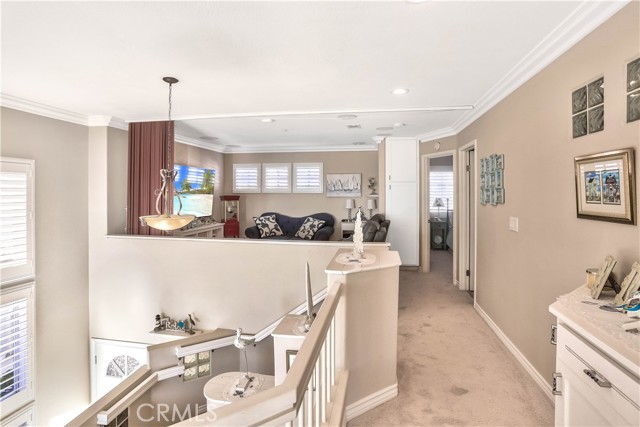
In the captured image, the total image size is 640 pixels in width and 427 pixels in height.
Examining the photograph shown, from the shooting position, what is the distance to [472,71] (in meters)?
2.79

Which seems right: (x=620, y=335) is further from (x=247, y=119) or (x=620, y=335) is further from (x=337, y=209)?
(x=337, y=209)

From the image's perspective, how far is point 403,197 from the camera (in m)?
5.82

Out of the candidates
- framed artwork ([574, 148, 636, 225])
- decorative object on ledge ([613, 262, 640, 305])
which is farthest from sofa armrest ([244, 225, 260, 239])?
decorative object on ledge ([613, 262, 640, 305])

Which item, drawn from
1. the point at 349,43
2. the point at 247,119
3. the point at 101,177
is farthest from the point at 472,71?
the point at 101,177

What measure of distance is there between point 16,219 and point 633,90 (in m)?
5.35

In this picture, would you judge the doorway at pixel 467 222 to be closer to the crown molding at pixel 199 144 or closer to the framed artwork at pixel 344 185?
the framed artwork at pixel 344 185

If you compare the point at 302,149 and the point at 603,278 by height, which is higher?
the point at 302,149

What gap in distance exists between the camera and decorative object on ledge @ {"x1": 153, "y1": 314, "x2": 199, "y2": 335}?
177 inches

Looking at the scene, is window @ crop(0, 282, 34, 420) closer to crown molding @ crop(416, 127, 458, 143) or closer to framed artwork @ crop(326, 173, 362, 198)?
framed artwork @ crop(326, 173, 362, 198)

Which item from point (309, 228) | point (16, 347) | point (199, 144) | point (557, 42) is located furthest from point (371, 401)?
point (199, 144)

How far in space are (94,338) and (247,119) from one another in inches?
150

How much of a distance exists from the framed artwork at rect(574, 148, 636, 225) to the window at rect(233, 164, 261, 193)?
6492mm

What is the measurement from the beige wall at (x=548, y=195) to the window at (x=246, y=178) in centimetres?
529

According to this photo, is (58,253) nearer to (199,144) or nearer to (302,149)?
(199,144)
